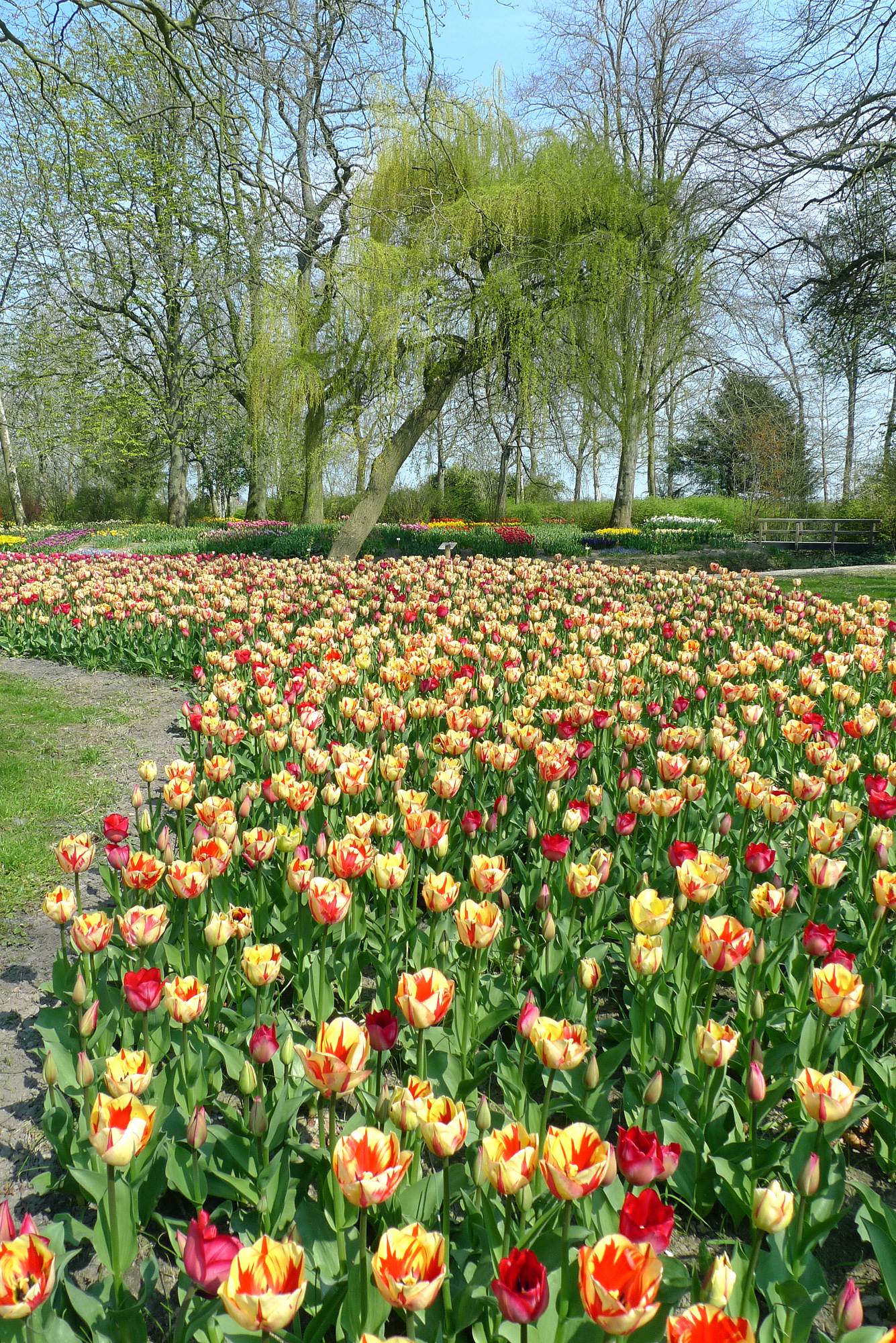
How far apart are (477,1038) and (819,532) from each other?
2118cm

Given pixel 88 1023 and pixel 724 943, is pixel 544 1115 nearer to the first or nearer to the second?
pixel 724 943

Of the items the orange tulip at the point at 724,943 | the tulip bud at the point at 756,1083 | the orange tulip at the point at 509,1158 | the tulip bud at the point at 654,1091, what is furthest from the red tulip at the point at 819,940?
the orange tulip at the point at 509,1158

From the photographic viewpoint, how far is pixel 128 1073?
1466 millimetres

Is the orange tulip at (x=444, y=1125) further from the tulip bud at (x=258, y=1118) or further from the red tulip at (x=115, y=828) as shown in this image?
the red tulip at (x=115, y=828)

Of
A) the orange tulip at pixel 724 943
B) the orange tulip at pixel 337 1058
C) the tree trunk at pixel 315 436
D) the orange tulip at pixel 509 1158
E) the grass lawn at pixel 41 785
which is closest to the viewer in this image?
the orange tulip at pixel 509 1158

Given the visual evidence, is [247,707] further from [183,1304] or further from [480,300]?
[480,300]

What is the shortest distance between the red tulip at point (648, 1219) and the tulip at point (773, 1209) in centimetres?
19

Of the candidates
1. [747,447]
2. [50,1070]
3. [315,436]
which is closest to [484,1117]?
[50,1070]

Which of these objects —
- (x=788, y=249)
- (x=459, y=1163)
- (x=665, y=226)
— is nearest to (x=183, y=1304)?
(x=459, y=1163)

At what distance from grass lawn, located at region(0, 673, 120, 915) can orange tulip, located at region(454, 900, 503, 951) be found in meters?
1.87

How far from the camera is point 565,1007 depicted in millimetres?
2059

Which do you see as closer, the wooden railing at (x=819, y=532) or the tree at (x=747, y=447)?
the wooden railing at (x=819, y=532)

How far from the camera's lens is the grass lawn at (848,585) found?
9.94 meters

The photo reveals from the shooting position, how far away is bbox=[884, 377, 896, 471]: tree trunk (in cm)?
1942
